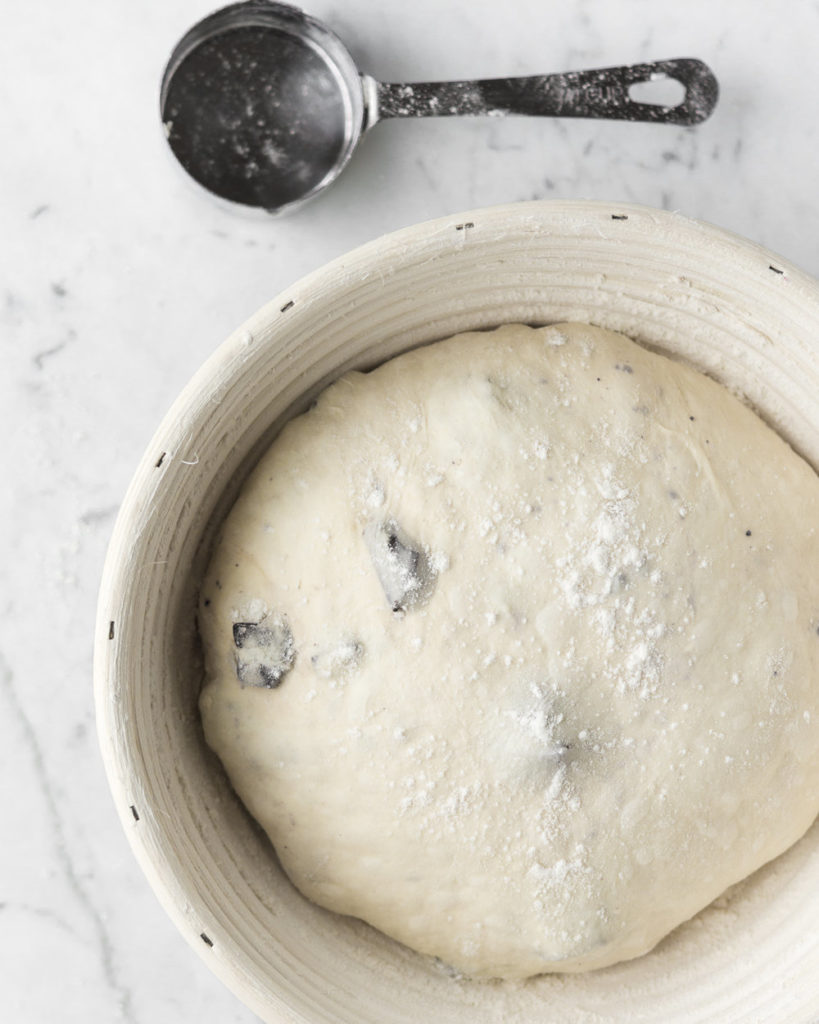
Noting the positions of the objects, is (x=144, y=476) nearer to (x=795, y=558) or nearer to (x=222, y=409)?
(x=222, y=409)

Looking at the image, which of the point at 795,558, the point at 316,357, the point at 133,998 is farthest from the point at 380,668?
the point at 133,998

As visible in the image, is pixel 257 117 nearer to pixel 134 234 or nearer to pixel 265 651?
pixel 134 234

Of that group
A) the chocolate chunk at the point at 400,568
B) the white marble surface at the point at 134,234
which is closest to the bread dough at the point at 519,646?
the chocolate chunk at the point at 400,568

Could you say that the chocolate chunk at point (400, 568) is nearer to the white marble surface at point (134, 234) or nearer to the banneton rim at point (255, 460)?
the banneton rim at point (255, 460)

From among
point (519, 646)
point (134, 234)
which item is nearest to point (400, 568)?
point (519, 646)

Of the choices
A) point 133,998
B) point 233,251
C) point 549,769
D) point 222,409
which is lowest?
point 133,998

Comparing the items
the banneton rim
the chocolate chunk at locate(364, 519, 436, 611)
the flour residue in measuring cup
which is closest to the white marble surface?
the flour residue in measuring cup
